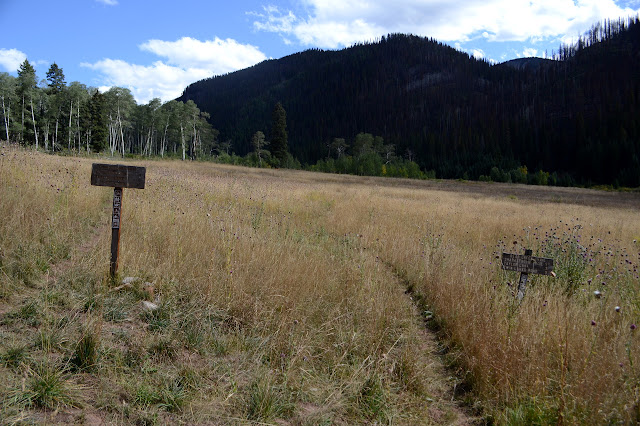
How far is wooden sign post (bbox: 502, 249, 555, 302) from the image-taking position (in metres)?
3.86

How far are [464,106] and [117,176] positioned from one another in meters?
137

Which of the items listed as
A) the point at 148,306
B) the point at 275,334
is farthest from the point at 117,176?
the point at 275,334

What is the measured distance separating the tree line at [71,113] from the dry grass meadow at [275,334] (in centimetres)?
4187

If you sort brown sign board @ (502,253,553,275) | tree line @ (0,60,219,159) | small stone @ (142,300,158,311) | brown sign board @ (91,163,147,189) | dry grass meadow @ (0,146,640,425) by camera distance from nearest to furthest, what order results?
dry grass meadow @ (0,146,640,425) < small stone @ (142,300,158,311) < brown sign board @ (502,253,553,275) < brown sign board @ (91,163,147,189) < tree line @ (0,60,219,159)

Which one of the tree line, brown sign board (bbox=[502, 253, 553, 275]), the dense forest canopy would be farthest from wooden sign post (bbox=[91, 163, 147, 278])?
the tree line

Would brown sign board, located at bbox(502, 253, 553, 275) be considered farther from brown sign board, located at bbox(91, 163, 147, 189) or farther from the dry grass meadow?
brown sign board, located at bbox(91, 163, 147, 189)

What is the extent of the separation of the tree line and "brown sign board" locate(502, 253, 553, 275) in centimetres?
4515

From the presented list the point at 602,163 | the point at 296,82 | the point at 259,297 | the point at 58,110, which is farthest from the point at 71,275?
the point at 296,82

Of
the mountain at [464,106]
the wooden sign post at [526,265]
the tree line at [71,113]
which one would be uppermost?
the mountain at [464,106]

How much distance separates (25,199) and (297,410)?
5664mm

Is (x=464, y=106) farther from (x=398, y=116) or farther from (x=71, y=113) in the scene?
(x=71, y=113)

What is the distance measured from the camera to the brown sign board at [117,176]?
4.20 metres

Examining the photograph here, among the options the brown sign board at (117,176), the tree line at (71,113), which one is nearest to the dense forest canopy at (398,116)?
the tree line at (71,113)

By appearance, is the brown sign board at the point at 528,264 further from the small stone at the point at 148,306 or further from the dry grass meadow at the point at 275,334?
the small stone at the point at 148,306
